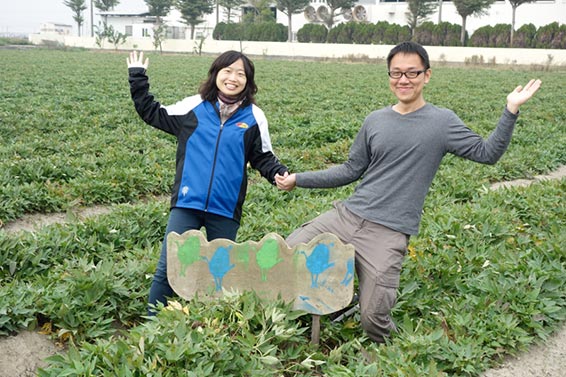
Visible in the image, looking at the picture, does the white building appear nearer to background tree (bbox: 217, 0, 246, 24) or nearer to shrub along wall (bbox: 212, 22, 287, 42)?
background tree (bbox: 217, 0, 246, 24)

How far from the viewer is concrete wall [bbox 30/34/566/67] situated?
48094mm

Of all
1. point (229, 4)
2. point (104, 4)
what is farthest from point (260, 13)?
point (104, 4)

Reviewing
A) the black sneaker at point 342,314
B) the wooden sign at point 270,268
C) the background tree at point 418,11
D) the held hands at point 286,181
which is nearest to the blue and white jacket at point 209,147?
the held hands at point 286,181

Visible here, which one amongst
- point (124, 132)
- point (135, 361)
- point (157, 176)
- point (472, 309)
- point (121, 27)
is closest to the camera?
point (135, 361)

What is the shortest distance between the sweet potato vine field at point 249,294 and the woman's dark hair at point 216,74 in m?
1.24

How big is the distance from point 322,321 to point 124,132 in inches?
309

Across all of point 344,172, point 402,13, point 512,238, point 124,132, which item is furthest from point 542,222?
point 402,13

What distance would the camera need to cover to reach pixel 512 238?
5.56 meters

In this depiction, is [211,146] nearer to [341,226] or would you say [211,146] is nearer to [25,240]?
[341,226]

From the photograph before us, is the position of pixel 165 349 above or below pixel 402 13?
below

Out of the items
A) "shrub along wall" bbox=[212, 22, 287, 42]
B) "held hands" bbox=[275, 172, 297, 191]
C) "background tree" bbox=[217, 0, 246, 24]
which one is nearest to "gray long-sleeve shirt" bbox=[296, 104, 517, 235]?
"held hands" bbox=[275, 172, 297, 191]

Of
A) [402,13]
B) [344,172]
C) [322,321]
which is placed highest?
[402,13]

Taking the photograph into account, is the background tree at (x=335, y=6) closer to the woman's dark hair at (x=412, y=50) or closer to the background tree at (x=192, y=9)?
the background tree at (x=192, y=9)

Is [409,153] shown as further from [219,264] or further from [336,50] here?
[336,50]
